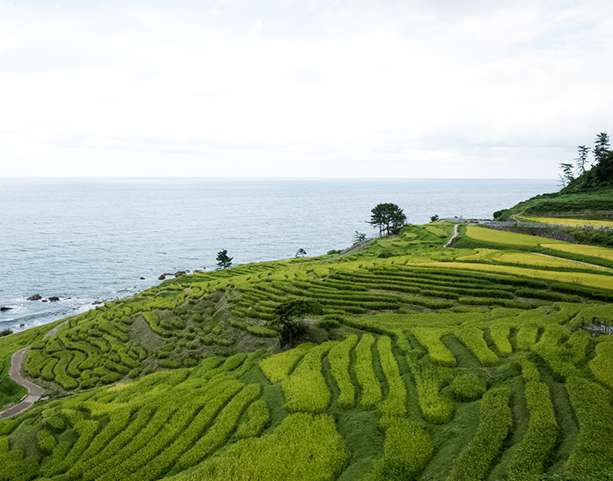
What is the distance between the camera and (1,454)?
21766 mm

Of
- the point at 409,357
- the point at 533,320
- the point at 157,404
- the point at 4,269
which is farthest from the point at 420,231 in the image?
the point at 4,269

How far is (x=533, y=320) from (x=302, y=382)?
16114 millimetres

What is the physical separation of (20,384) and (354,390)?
32.1 meters

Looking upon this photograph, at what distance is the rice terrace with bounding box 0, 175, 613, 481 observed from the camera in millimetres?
15734

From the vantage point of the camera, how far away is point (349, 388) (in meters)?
21.6

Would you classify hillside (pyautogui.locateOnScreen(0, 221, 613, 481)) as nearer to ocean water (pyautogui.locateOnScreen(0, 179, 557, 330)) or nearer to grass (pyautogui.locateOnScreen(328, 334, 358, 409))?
grass (pyautogui.locateOnScreen(328, 334, 358, 409))

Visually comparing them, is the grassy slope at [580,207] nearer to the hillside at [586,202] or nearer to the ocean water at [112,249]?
the hillside at [586,202]

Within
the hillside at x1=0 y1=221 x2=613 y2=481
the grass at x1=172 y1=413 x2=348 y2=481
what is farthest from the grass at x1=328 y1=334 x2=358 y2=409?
the grass at x1=172 y1=413 x2=348 y2=481

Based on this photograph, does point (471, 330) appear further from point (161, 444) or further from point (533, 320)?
point (161, 444)

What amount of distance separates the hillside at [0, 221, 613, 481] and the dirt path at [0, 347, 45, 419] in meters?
0.77

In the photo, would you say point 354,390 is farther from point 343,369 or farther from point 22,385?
point 22,385

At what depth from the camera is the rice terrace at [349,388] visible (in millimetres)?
15734

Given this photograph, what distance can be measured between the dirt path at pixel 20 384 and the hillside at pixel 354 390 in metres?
0.77

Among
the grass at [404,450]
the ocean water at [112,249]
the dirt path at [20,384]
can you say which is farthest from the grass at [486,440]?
the ocean water at [112,249]
